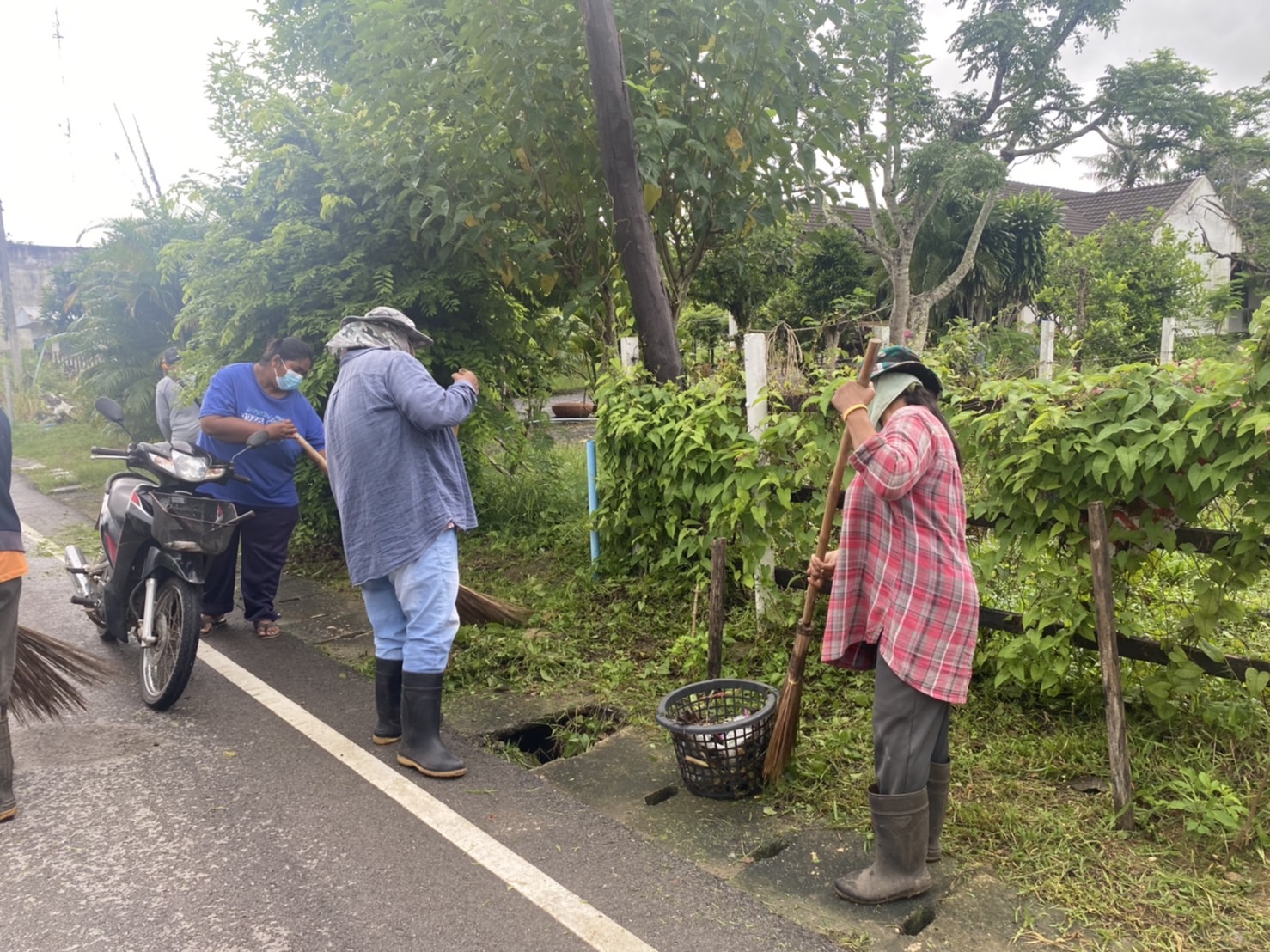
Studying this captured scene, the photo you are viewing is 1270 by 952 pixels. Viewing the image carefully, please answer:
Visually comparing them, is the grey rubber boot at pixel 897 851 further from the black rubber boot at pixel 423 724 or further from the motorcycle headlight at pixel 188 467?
the motorcycle headlight at pixel 188 467

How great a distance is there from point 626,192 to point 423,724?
11.1ft

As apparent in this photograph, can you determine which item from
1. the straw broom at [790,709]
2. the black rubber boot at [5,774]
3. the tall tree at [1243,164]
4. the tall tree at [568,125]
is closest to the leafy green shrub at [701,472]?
the straw broom at [790,709]

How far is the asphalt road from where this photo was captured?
Answer: 9.16 feet

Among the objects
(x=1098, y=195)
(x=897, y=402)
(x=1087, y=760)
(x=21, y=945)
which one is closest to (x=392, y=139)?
(x=897, y=402)

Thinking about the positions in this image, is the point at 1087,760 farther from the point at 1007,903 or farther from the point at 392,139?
the point at 392,139

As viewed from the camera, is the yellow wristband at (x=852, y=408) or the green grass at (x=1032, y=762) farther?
the yellow wristband at (x=852, y=408)

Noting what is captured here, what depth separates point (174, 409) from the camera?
27.2 ft

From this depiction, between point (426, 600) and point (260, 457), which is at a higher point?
point (260, 457)

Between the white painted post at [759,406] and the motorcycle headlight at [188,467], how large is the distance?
2.96m

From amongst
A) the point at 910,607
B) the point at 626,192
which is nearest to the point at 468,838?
the point at 910,607

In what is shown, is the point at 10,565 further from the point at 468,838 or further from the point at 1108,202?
the point at 1108,202

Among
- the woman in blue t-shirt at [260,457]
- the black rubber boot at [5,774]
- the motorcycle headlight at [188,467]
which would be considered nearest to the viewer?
the black rubber boot at [5,774]

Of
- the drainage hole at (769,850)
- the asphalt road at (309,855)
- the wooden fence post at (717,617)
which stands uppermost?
the wooden fence post at (717,617)

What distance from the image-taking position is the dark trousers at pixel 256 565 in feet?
18.9
